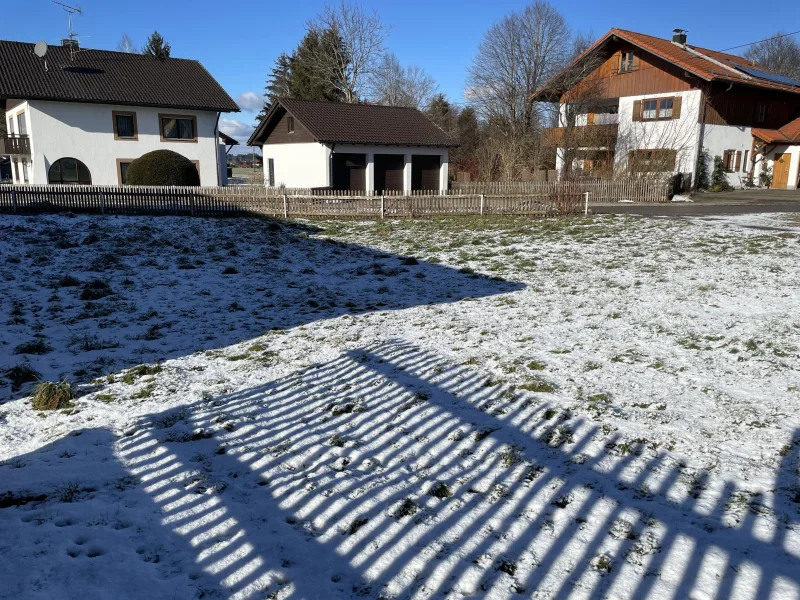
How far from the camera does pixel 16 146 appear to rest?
2888 cm

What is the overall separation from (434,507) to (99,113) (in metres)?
32.2

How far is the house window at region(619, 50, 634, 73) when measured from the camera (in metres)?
37.2

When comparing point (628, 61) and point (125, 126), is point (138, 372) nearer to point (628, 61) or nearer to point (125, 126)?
point (125, 126)

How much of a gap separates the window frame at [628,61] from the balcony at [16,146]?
34.2 m

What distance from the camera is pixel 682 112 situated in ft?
114

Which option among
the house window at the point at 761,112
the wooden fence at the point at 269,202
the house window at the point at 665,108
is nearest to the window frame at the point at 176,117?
the wooden fence at the point at 269,202

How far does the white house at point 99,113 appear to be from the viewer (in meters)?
28.9

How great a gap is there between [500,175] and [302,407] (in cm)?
3829

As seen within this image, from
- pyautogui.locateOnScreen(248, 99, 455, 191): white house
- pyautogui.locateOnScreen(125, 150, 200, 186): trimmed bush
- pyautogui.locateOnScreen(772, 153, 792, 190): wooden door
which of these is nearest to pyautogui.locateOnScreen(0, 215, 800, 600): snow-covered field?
pyautogui.locateOnScreen(125, 150, 200, 186): trimmed bush

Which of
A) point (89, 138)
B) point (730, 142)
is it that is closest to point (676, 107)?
point (730, 142)

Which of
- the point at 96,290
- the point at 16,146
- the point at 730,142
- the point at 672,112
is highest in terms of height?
the point at 672,112

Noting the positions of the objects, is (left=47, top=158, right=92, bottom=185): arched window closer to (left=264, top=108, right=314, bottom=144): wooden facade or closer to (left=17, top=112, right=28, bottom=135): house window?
(left=17, top=112, right=28, bottom=135): house window

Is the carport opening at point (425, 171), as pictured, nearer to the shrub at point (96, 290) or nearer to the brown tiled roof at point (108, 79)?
the brown tiled roof at point (108, 79)

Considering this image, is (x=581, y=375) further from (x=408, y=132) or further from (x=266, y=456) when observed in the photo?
(x=408, y=132)
